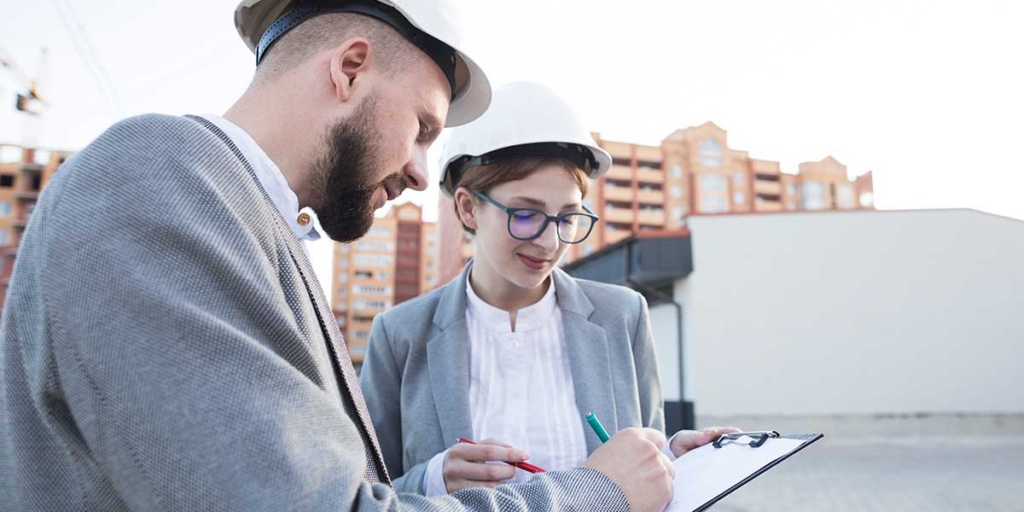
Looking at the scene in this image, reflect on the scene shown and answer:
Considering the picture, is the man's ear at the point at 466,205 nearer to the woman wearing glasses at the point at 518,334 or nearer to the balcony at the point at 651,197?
the woman wearing glasses at the point at 518,334

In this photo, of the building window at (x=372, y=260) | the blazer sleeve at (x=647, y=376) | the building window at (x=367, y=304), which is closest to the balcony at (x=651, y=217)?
the building window at (x=367, y=304)

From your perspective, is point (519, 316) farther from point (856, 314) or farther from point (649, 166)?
point (649, 166)

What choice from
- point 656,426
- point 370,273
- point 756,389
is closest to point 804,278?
point 756,389

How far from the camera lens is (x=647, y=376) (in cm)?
221

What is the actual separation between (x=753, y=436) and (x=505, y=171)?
1025mm

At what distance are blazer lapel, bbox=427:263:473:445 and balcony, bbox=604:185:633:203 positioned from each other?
56529 millimetres

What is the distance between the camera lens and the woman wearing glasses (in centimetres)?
198

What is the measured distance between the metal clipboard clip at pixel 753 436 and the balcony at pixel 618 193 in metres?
57.0

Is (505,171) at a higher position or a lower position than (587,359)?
higher

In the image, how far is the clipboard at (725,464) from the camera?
118 centimetres

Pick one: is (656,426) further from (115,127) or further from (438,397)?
(115,127)

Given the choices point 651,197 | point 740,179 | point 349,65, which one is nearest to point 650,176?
point 651,197

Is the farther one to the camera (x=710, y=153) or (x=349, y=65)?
(x=710, y=153)

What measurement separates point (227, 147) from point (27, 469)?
1.60 feet
